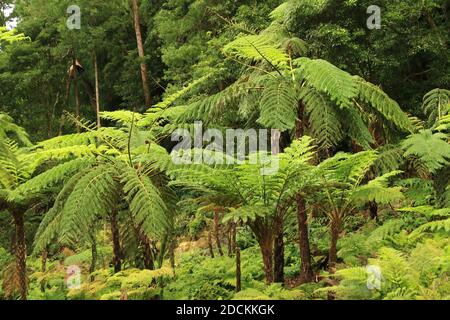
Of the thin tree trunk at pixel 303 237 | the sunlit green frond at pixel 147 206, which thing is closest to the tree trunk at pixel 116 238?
the sunlit green frond at pixel 147 206

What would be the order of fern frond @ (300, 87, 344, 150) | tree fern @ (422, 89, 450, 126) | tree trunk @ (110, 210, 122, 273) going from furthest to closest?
tree fern @ (422, 89, 450, 126) < tree trunk @ (110, 210, 122, 273) < fern frond @ (300, 87, 344, 150)

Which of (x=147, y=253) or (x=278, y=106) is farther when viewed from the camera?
(x=147, y=253)

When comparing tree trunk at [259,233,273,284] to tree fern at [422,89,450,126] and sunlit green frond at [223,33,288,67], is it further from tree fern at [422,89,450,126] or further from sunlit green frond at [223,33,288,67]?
tree fern at [422,89,450,126]

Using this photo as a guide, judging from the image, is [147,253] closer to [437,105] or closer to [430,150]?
[430,150]

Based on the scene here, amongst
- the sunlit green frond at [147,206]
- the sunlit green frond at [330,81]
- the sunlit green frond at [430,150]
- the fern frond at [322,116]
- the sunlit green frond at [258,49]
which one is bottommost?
the sunlit green frond at [147,206]

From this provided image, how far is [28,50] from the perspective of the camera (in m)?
16.7

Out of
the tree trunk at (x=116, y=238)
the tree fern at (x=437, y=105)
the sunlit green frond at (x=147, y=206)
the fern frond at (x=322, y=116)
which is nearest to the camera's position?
the sunlit green frond at (x=147, y=206)

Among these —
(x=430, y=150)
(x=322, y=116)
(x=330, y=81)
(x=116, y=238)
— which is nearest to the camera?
(x=330, y=81)

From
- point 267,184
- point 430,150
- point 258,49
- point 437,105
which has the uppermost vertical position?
point 258,49

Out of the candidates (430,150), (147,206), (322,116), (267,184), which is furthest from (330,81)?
(147,206)

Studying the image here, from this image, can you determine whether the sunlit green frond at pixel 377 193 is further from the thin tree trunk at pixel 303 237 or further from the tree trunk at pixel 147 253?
the tree trunk at pixel 147 253

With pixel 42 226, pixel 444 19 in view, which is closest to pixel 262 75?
pixel 42 226

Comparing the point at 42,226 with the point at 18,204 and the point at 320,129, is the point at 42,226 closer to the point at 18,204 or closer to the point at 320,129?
the point at 18,204

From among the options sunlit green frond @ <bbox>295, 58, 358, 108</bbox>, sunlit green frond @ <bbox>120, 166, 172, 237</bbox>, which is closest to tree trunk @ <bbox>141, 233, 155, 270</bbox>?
sunlit green frond @ <bbox>120, 166, 172, 237</bbox>
